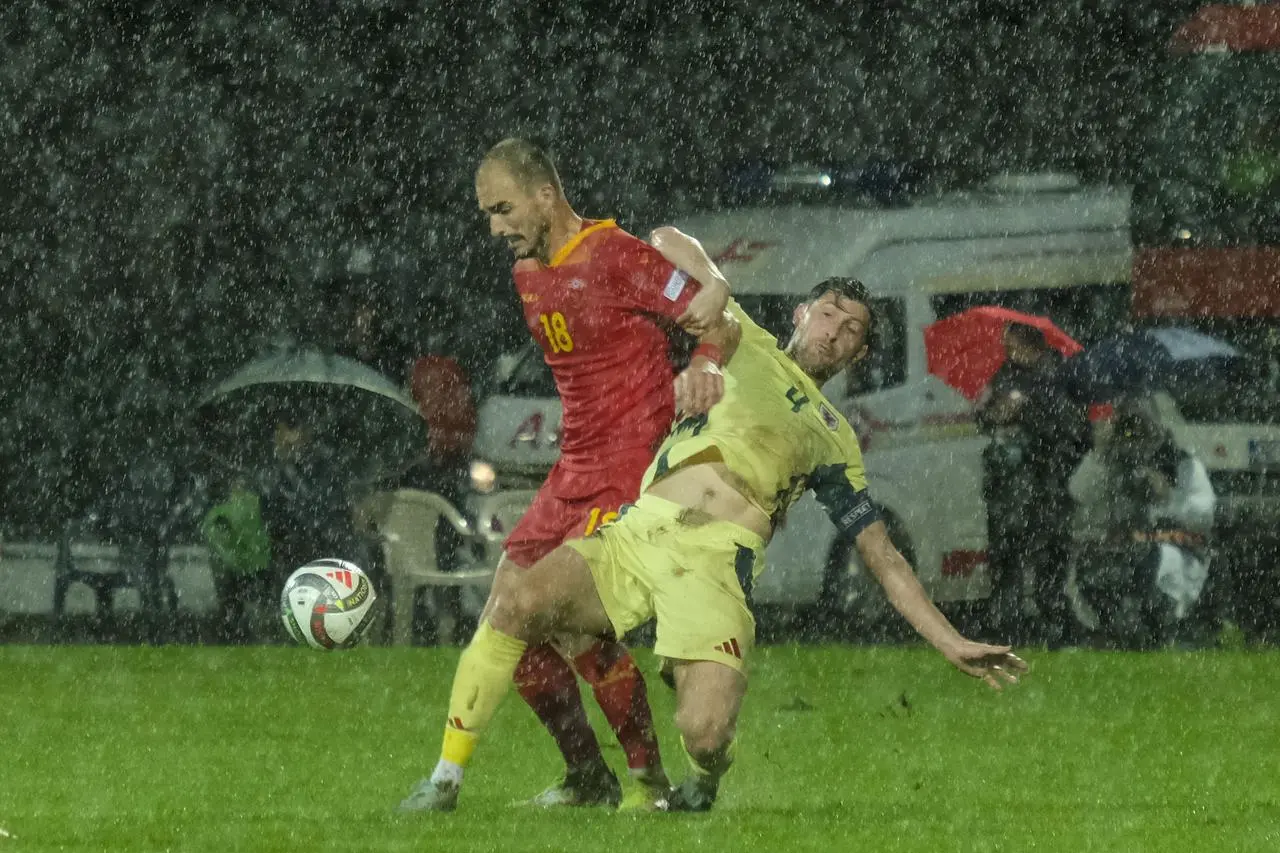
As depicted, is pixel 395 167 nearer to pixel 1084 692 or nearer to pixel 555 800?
pixel 1084 692

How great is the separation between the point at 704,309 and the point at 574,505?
813 millimetres

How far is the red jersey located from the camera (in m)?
7.59

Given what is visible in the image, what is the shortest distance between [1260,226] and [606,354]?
1348cm

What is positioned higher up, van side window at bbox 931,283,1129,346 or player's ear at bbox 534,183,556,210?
player's ear at bbox 534,183,556,210

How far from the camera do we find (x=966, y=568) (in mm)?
16609

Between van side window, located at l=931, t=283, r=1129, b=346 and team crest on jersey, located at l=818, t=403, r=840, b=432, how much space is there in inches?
385

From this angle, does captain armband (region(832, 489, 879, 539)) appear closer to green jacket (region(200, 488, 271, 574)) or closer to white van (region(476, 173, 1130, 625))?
white van (region(476, 173, 1130, 625))

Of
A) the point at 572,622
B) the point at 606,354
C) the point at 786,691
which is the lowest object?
the point at 786,691

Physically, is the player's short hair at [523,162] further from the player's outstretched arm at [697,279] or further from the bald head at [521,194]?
the player's outstretched arm at [697,279]

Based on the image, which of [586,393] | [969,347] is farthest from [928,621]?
[969,347]

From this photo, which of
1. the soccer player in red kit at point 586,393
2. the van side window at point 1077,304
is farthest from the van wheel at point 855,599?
the soccer player in red kit at point 586,393

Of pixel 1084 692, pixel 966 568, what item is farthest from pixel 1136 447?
pixel 1084 692

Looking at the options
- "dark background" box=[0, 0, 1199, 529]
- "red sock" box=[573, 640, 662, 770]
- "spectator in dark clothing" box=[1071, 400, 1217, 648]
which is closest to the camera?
"red sock" box=[573, 640, 662, 770]

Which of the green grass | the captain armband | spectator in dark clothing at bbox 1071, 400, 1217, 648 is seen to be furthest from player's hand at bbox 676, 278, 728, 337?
spectator in dark clothing at bbox 1071, 400, 1217, 648
